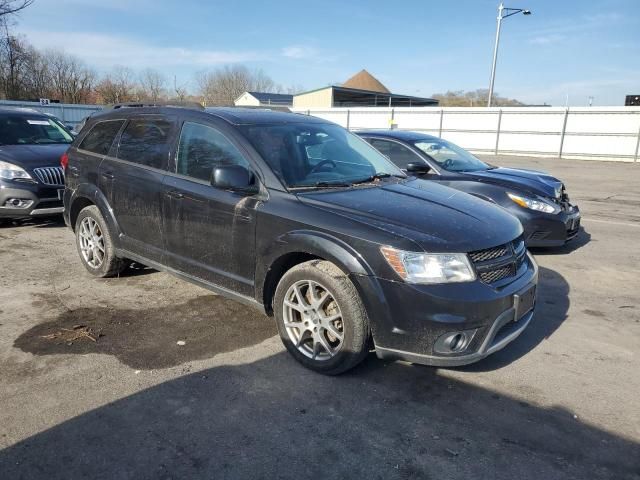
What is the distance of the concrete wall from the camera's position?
50938 millimetres

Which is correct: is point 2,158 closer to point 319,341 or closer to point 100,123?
point 100,123

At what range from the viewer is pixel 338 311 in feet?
10.8

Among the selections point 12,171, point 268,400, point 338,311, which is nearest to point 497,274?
point 338,311

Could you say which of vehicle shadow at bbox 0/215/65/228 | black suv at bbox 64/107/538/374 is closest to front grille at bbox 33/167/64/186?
vehicle shadow at bbox 0/215/65/228

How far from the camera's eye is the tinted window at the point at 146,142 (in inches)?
175

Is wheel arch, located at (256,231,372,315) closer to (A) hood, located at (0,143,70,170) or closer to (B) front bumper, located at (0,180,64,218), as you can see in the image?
(B) front bumper, located at (0,180,64,218)

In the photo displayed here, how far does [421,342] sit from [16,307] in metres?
3.64

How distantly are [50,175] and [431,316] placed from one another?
21.2ft

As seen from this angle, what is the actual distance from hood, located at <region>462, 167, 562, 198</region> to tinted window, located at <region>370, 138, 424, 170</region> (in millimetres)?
761

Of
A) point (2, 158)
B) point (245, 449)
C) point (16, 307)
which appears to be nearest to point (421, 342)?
point (245, 449)

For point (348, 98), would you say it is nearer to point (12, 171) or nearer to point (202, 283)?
point (12, 171)

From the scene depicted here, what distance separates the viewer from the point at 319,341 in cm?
343

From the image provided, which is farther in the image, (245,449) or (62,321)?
(62,321)

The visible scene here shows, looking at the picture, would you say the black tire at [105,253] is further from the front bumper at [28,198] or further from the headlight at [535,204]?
the headlight at [535,204]
